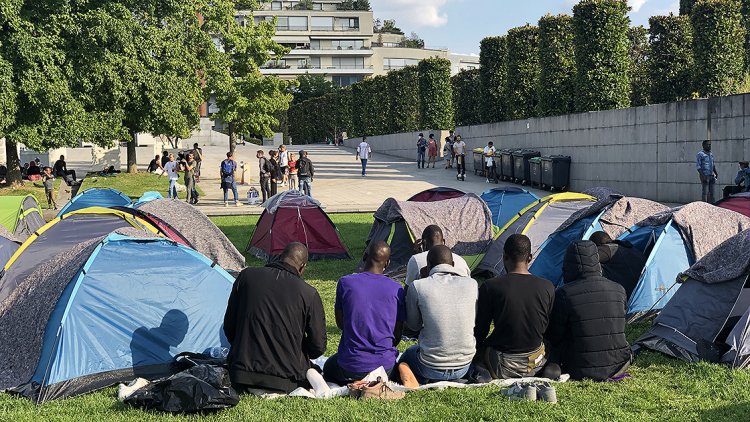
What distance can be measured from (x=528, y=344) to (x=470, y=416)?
1026 millimetres

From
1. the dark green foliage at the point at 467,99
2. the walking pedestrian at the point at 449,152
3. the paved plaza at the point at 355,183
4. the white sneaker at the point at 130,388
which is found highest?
the dark green foliage at the point at 467,99

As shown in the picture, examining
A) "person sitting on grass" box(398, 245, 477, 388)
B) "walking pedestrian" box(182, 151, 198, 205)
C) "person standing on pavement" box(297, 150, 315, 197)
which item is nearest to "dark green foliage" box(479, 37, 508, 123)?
"person standing on pavement" box(297, 150, 315, 197)

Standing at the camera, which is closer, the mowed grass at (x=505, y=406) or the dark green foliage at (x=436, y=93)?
the mowed grass at (x=505, y=406)

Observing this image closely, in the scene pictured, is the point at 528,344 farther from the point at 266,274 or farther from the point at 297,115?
the point at 297,115

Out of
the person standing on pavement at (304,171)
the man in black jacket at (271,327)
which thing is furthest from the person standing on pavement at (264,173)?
the man in black jacket at (271,327)

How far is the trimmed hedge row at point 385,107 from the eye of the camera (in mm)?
41906

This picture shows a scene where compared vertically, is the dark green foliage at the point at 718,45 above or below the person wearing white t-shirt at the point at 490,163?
above

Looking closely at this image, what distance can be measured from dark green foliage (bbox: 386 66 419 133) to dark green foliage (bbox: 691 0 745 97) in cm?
2452

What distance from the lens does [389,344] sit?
684cm

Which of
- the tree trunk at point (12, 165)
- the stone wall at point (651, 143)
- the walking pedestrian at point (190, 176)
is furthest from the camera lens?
the tree trunk at point (12, 165)

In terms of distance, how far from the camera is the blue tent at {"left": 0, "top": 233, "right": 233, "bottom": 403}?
7.27 m

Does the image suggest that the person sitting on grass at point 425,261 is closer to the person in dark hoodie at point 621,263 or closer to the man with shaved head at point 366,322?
the man with shaved head at point 366,322

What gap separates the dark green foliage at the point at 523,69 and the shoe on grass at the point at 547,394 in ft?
87.7

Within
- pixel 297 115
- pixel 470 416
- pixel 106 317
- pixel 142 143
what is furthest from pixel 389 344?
pixel 297 115
